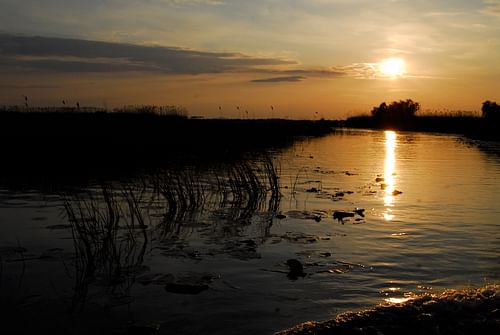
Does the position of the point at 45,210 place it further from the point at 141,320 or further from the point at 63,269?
the point at 141,320

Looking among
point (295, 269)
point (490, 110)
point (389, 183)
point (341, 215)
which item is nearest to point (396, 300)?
point (295, 269)

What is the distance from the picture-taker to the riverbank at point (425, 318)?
7496mm

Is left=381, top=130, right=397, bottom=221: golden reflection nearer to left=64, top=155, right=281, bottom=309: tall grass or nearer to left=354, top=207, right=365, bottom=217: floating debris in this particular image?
left=354, top=207, right=365, bottom=217: floating debris

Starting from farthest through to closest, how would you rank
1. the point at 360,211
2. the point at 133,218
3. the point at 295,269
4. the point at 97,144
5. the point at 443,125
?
the point at 443,125
the point at 97,144
the point at 360,211
the point at 133,218
the point at 295,269

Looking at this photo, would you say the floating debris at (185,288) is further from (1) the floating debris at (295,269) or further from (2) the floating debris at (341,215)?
(2) the floating debris at (341,215)

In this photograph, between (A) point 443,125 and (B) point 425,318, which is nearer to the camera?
(B) point 425,318

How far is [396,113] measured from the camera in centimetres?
13562

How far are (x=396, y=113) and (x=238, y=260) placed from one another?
131730 mm

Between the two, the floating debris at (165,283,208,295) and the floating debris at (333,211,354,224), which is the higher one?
the floating debris at (333,211,354,224)

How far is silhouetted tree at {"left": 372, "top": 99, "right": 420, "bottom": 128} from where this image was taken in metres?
131

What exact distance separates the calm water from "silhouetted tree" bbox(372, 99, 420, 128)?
11446 cm

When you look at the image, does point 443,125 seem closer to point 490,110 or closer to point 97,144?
point 490,110

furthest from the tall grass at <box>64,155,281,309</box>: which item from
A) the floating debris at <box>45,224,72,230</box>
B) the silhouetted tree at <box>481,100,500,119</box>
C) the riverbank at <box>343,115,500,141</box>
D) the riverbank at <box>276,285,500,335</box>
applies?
the silhouetted tree at <box>481,100,500,119</box>

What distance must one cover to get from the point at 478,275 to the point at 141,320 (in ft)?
23.8
